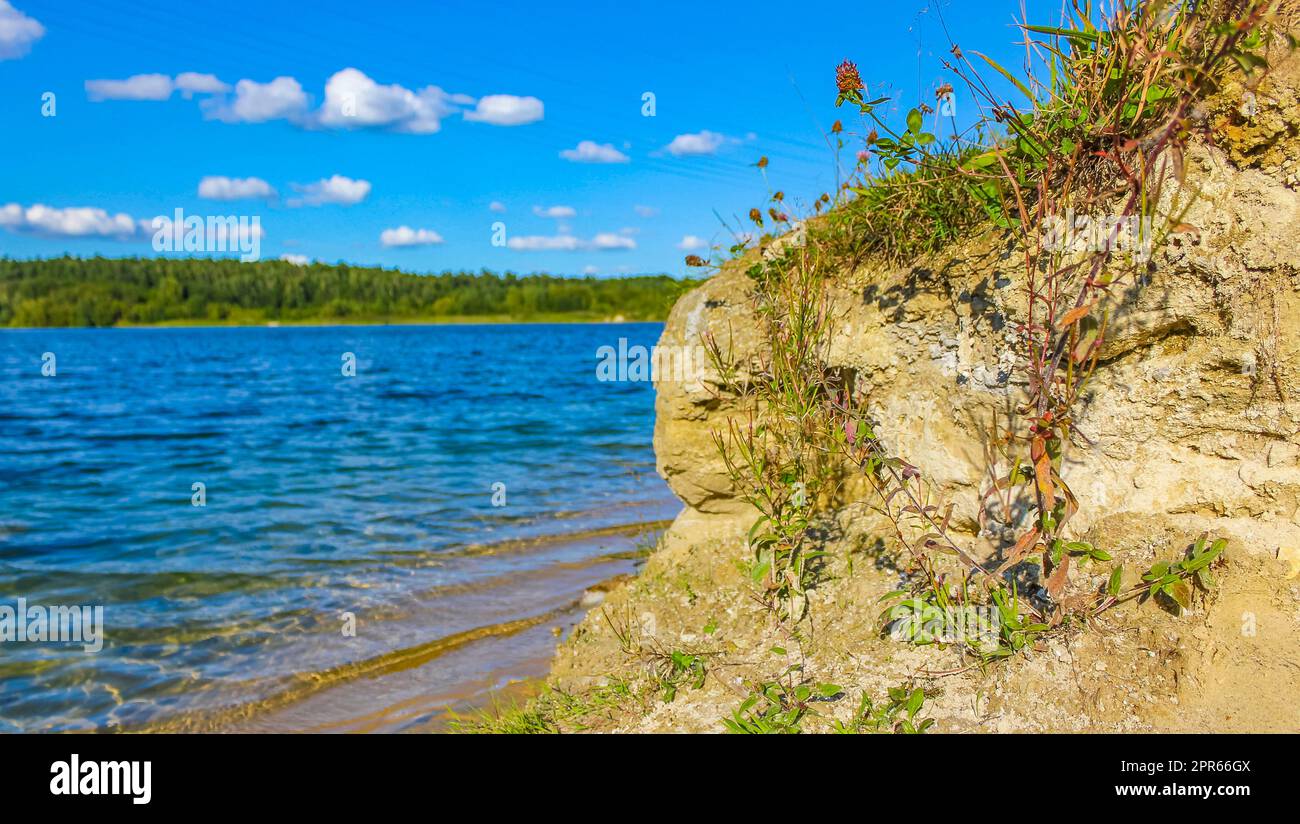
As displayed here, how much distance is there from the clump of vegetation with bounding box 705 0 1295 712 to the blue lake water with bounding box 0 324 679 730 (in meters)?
3.75

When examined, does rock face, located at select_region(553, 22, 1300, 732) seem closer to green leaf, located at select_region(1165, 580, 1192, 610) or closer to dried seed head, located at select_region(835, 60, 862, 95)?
green leaf, located at select_region(1165, 580, 1192, 610)

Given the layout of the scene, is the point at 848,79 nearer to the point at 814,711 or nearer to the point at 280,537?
the point at 814,711

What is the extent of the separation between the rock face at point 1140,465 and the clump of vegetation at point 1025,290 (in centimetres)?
10

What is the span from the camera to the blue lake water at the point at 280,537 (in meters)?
6.75

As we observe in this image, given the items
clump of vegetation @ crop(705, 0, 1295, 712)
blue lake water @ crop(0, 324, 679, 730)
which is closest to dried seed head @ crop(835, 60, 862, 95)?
clump of vegetation @ crop(705, 0, 1295, 712)

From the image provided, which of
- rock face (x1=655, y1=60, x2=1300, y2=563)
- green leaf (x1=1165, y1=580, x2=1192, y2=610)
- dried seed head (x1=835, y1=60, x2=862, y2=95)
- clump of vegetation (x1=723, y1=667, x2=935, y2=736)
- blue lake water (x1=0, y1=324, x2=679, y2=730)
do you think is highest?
dried seed head (x1=835, y1=60, x2=862, y2=95)

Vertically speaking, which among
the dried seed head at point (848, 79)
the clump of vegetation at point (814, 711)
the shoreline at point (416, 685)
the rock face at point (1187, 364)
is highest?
the dried seed head at point (848, 79)

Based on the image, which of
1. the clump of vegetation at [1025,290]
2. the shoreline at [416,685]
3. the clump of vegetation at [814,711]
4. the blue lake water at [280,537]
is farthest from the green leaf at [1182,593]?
the blue lake water at [280,537]

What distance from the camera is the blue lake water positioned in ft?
22.1

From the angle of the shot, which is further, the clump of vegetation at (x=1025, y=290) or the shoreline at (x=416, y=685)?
the shoreline at (x=416, y=685)

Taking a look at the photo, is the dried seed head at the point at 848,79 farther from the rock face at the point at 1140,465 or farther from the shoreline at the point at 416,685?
the shoreline at the point at 416,685

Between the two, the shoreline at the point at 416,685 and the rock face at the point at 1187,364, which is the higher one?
Answer: the rock face at the point at 1187,364

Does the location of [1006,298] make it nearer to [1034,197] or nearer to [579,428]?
[1034,197]

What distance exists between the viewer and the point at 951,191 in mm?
4219
